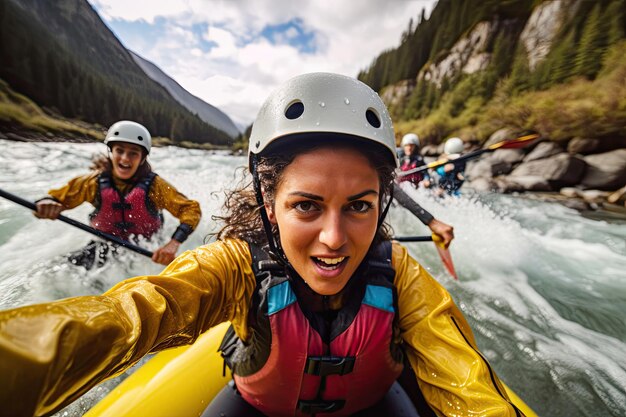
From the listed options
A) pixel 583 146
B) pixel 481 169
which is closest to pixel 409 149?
pixel 481 169

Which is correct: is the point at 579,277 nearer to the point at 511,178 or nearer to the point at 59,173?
the point at 511,178

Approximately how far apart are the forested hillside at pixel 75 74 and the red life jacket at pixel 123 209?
108ft

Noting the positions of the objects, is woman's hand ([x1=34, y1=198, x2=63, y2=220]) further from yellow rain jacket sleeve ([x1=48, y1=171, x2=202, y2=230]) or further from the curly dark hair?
the curly dark hair

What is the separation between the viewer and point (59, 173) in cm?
1269

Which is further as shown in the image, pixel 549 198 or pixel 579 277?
pixel 549 198

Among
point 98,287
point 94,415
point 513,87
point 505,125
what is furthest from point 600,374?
point 513,87

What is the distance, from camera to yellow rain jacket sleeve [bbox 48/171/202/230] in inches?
158

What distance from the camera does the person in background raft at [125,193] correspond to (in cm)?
427

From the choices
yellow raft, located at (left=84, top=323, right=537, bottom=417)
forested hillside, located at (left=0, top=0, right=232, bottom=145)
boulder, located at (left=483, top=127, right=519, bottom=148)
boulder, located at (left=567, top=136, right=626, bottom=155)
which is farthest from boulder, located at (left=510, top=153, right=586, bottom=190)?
forested hillside, located at (left=0, top=0, right=232, bottom=145)

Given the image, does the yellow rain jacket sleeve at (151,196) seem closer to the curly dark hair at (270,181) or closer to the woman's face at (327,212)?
the curly dark hair at (270,181)

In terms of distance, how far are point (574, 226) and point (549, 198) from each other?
13.2 feet

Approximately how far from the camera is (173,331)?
107 cm

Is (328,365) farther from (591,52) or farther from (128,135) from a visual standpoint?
(591,52)

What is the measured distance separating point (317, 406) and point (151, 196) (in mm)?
4098
